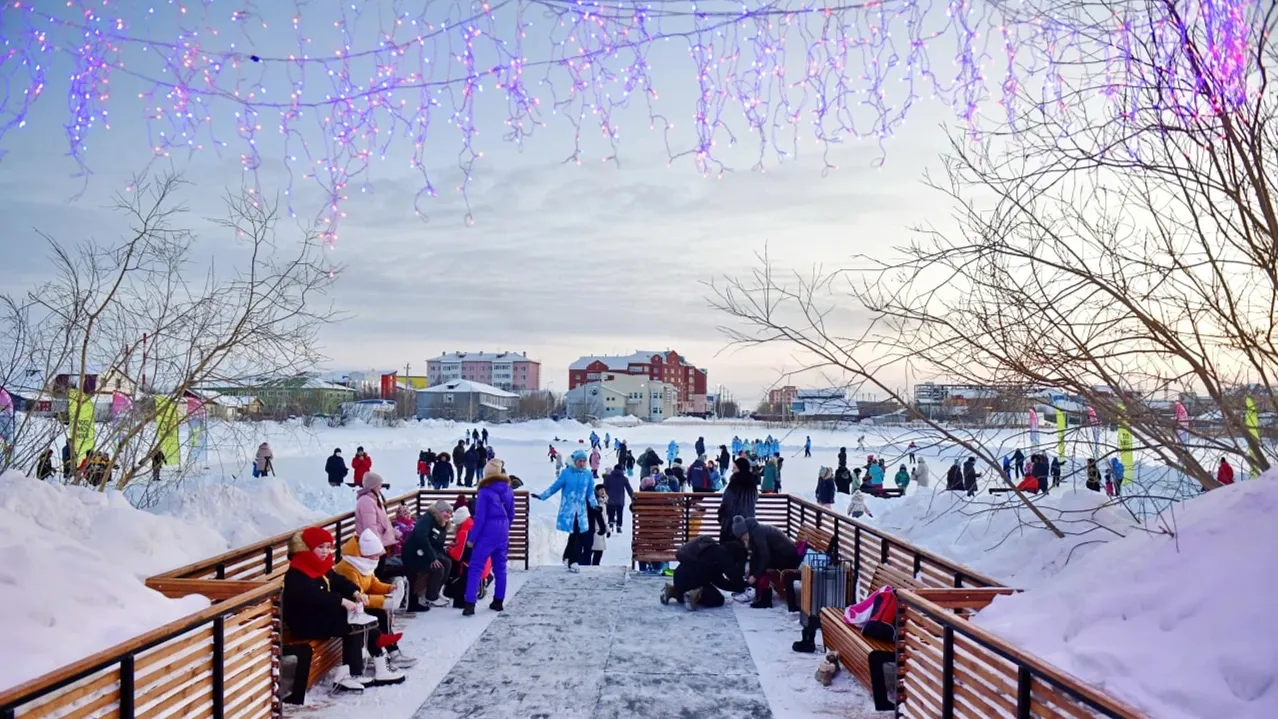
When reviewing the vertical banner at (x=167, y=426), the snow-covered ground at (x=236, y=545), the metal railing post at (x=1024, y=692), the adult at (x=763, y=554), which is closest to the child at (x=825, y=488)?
the snow-covered ground at (x=236, y=545)

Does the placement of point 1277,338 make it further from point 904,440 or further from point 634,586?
point 634,586

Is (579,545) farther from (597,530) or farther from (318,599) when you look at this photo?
(318,599)

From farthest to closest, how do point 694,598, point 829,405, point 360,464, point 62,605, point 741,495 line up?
point 360,464
point 741,495
point 694,598
point 829,405
point 62,605

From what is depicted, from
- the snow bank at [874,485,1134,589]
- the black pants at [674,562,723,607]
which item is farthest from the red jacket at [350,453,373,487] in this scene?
the black pants at [674,562,723,607]

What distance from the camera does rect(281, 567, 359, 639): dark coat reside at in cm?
600

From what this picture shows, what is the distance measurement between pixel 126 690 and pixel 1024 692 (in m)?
3.68

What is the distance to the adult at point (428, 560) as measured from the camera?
880cm

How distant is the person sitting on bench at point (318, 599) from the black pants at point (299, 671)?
8.1 inches

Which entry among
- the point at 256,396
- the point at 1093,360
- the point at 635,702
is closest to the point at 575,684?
the point at 635,702

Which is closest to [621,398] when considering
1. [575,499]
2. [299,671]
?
[575,499]

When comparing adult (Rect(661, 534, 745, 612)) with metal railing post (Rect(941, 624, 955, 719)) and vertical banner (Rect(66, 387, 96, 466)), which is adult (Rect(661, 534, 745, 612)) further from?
vertical banner (Rect(66, 387, 96, 466))

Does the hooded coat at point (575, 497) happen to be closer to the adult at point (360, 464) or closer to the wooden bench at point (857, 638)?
the wooden bench at point (857, 638)

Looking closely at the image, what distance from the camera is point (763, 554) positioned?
9281 mm

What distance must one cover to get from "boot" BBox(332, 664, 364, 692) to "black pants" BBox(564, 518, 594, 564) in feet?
18.5
